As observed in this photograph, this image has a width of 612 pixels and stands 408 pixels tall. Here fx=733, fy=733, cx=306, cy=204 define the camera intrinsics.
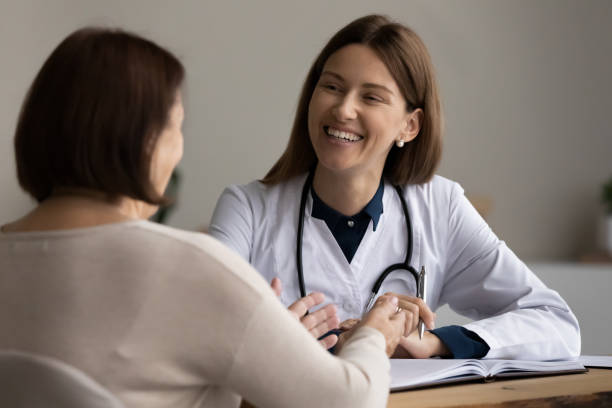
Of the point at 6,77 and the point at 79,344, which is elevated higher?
the point at 79,344

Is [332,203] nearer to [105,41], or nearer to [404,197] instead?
[404,197]

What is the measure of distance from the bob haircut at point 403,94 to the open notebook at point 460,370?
645mm

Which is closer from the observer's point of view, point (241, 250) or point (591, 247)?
point (241, 250)

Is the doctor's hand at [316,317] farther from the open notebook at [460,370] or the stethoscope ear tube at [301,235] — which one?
the stethoscope ear tube at [301,235]

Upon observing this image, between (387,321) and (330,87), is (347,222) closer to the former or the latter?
(330,87)

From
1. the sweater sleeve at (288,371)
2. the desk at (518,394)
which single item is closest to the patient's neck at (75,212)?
the sweater sleeve at (288,371)

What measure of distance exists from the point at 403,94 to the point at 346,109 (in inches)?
6.2

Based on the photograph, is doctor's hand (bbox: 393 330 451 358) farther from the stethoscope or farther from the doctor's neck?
the doctor's neck

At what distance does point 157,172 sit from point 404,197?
1.03m

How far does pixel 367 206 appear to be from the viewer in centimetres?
177

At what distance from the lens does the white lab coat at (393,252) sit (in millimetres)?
1689

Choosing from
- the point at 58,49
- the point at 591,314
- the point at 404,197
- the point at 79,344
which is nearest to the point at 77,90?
the point at 58,49

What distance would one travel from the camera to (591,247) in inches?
196

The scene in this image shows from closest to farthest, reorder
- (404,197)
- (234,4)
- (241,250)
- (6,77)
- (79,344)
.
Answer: (79,344)
(241,250)
(404,197)
(6,77)
(234,4)
